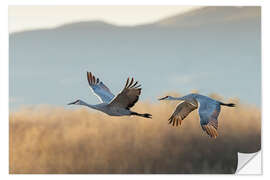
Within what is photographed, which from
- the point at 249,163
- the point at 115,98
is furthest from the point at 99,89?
the point at 249,163

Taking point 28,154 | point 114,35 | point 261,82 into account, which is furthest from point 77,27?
point 261,82

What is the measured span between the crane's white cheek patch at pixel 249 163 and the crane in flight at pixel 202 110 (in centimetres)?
38

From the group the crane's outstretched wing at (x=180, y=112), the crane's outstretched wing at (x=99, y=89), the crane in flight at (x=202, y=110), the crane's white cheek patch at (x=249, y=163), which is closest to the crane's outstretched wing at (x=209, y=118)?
the crane in flight at (x=202, y=110)

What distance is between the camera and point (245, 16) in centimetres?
679

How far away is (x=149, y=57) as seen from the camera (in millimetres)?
6781

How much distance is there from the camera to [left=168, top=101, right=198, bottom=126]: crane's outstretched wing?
661 centimetres

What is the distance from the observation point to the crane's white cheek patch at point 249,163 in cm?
664

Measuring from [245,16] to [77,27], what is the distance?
177 centimetres

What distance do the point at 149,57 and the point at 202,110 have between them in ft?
3.20

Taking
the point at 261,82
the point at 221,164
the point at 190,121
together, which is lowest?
the point at 221,164

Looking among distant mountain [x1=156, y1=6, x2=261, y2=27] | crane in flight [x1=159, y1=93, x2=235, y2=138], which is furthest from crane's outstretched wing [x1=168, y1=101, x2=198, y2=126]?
distant mountain [x1=156, y1=6, x2=261, y2=27]

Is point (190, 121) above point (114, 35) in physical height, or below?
below

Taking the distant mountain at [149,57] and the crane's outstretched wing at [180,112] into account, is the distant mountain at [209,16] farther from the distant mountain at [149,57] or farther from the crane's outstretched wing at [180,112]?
the crane's outstretched wing at [180,112]

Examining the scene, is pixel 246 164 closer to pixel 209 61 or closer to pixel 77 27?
pixel 209 61
